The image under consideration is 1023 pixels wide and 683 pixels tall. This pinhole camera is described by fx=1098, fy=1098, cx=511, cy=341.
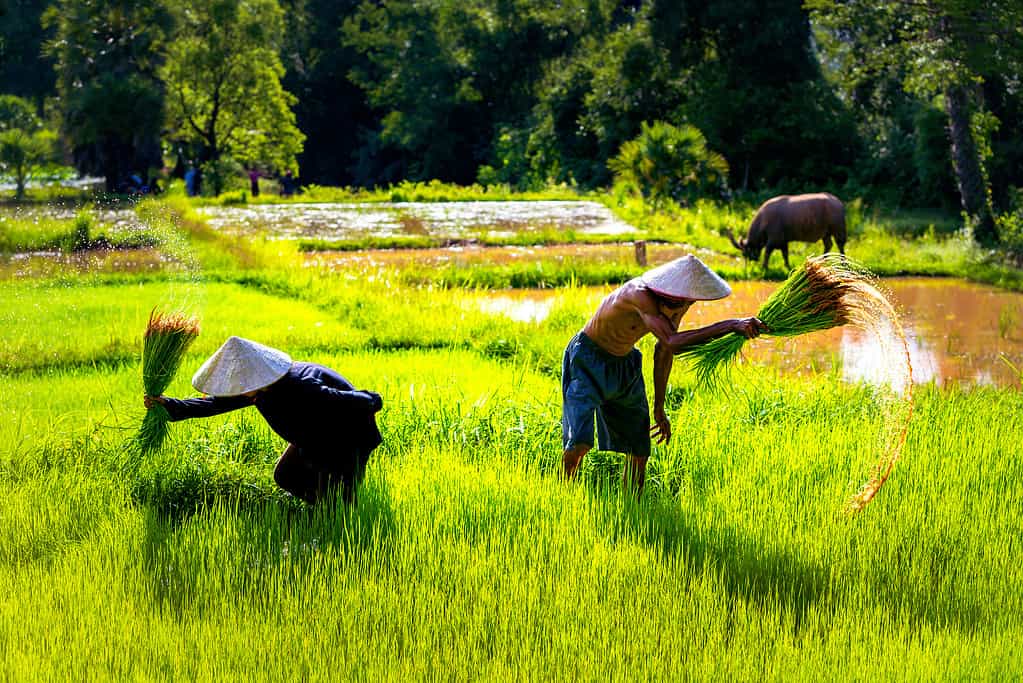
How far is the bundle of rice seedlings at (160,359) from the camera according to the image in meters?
4.01

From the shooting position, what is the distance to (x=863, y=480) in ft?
14.2

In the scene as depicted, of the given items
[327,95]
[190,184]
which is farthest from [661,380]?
[327,95]

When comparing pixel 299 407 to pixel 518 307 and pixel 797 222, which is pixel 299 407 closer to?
pixel 518 307

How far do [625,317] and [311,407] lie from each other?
122cm

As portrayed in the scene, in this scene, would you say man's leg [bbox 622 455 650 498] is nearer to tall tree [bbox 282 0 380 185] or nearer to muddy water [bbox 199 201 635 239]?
muddy water [bbox 199 201 635 239]

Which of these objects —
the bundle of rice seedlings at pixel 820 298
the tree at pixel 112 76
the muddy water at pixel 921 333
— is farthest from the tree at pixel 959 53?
the tree at pixel 112 76

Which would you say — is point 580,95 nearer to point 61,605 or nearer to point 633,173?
point 633,173

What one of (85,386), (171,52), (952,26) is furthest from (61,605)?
(171,52)

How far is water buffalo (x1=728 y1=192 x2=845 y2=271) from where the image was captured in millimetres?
10914

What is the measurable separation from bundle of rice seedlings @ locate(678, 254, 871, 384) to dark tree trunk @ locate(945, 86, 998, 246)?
10.9 meters

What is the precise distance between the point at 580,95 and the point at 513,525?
21.9m

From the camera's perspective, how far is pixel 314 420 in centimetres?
379

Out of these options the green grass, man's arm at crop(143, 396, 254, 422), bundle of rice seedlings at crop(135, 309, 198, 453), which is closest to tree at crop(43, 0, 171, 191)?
the green grass

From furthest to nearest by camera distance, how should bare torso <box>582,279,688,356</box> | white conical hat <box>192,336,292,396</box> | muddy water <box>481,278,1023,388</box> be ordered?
muddy water <box>481,278,1023,388</box> < bare torso <box>582,279,688,356</box> < white conical hat <box>192,336,292,396</box>
